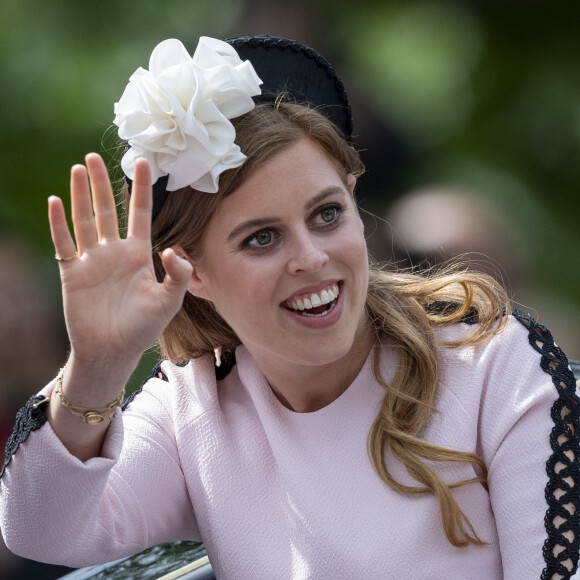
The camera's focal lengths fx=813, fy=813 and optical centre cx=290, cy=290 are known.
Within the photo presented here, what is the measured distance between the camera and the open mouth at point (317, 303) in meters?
1.49

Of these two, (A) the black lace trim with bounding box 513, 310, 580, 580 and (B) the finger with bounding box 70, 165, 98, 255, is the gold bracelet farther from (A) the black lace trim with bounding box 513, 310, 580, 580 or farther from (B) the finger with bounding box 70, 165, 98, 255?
(A) the black lace trim with bounding box 513, 310, 580, 580

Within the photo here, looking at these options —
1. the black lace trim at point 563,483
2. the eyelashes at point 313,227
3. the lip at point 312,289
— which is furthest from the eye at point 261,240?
the black lace trim at point 563,483

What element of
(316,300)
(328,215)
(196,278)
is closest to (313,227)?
(328,215)

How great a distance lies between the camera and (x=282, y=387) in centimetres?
171

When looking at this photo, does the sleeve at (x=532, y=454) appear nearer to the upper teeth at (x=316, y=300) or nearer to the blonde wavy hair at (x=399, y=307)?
the blonde wavy hair at (x=399, y=307)

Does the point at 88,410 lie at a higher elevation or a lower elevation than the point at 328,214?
lower

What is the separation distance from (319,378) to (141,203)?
24.0 inches

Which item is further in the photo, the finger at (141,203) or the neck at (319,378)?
the neck at (319,378)

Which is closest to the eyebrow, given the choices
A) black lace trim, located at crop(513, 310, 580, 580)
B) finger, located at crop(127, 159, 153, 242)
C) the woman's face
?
the woman's face

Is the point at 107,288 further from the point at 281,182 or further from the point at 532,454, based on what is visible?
the point at 532,454

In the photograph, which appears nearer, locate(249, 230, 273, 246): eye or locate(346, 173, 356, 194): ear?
locate(249, 230, 273, 246): eye

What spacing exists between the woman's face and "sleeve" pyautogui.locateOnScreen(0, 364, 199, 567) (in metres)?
0.34

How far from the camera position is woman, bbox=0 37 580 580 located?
1.32 meters

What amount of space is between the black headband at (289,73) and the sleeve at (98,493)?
1.55ft
